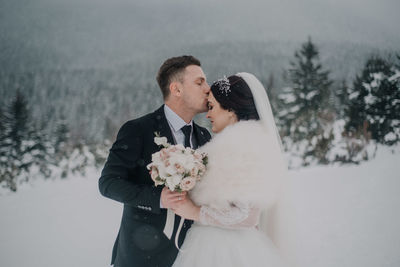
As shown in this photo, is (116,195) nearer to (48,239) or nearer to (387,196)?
(48,239)

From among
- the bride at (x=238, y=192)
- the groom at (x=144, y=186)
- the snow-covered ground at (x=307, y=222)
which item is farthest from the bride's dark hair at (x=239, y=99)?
the snow-covered ground at (x=307, y=222)

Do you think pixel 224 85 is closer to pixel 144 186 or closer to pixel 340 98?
pixel 144 186

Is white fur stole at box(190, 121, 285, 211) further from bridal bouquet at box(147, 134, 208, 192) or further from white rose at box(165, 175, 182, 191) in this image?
white rose at box(165, 175, 182, 191)

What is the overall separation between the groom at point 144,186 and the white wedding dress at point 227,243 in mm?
200

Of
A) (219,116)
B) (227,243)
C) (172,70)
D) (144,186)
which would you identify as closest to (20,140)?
(172,70)

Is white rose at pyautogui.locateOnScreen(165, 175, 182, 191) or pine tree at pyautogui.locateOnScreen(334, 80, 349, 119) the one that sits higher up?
white rose at pyautogui.locateOnScreen(165, 175, 182, 191)

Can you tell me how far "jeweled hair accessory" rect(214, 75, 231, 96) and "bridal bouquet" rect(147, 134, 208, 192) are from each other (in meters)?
0.80

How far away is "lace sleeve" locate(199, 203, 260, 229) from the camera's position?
7.25 feet

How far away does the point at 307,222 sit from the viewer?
680 cm

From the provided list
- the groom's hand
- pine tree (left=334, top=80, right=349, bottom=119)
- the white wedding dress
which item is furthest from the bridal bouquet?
pine tree (left=334, top=80, right=349, bottom=119)

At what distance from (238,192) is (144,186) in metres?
0.83

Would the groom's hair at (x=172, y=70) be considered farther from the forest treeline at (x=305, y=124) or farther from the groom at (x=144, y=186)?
the forest treeline at (x=305, y=124)

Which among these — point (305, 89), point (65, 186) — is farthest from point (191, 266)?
point (305, 89)

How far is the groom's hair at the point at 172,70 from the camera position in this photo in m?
3.03
